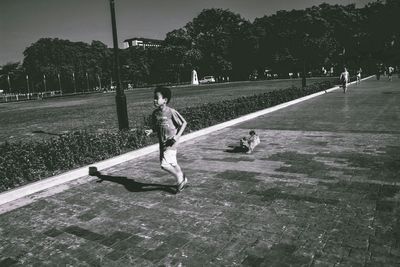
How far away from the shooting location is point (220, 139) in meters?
9.75

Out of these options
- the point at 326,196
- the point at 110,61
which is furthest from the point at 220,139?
the point at 110,61

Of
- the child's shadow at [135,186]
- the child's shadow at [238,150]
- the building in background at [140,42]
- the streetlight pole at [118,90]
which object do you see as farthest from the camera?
the building in background at [140,42]

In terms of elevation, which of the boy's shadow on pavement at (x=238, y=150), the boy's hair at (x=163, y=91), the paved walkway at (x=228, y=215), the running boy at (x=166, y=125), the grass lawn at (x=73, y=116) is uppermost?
the boy's hair at (x=163, y=91)

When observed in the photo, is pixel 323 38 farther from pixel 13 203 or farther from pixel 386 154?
pixel 13 203

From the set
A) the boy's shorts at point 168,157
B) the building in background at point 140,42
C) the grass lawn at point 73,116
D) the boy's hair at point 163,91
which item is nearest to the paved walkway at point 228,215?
the boy's shorts at point 168,157

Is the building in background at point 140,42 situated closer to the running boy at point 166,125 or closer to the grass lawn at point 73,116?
the grass lawn at point 73,116

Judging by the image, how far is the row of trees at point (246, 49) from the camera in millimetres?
67938

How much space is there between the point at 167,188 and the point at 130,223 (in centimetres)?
134

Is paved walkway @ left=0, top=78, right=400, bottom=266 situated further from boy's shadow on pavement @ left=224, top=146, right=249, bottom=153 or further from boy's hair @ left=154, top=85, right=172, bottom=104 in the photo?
boy's hair @ left=154, top=85, right=172, bottom=104

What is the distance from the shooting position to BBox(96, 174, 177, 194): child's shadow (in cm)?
562

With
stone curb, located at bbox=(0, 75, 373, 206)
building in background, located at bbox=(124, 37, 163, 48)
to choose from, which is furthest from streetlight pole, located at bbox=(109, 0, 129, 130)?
building in background, located at bbox=(124, 37, 163, 48)

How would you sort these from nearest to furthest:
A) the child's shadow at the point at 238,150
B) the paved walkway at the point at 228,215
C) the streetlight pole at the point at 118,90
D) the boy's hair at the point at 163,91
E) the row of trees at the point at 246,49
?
the paved walkway at the point at 228,215
the boy's hair at the point at 163,91
the child's shadow at the point at 238,150
the streetlight pole at the point at 118,90
the row of trees at the point at 246,49

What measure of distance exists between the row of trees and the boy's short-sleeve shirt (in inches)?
2374

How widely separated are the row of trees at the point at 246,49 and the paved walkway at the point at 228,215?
58741 mm
